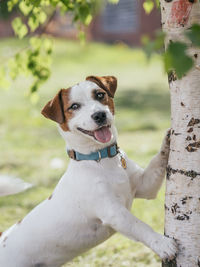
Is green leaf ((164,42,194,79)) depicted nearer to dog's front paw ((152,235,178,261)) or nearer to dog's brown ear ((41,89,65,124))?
dog's front paw ((152,235,178,261))

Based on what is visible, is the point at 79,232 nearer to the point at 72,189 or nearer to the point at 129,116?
the point at 72,189

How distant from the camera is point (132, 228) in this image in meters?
2.71

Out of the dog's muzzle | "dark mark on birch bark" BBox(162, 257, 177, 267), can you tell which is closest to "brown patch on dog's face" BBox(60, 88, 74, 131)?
the dog's muzzle

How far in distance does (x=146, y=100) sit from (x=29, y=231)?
9846 millimetres

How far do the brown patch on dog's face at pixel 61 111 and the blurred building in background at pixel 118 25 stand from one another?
63.7 ft

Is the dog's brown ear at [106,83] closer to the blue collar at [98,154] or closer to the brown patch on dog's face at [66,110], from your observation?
the brown patch on dog's face at [66,110]

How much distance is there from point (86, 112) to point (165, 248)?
3.17 ft

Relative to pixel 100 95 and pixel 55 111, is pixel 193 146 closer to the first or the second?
pixel 100 95

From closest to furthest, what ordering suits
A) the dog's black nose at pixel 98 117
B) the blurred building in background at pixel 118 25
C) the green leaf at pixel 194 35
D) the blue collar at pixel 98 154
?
1. the green leaf at pixel 194 35
2. the dog's black nose at pixel 98 117
3. the blue collar at pixel 98 154
4. the blurred building in background at pixel 118 25

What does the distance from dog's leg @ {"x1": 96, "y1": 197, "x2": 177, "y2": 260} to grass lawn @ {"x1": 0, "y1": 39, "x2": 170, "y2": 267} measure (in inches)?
37.2

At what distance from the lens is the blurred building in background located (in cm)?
2248

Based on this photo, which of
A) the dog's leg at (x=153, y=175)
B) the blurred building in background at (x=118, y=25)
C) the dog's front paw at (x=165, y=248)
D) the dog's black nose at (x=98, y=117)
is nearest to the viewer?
the dog's front paw at (x=165, y=248)

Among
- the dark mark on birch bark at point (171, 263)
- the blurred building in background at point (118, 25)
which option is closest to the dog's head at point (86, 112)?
the dark mark on birch bark at point (171, 263)

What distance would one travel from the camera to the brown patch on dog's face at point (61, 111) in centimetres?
304
